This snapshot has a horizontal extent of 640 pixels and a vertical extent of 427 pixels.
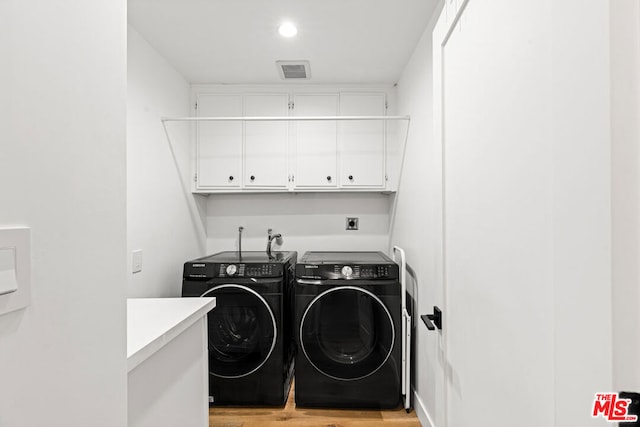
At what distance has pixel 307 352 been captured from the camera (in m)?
2.20

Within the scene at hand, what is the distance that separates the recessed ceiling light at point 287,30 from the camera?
1.99 metres

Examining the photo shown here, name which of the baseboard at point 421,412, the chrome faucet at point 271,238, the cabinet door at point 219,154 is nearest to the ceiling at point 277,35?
the cabinet door at point 219,154

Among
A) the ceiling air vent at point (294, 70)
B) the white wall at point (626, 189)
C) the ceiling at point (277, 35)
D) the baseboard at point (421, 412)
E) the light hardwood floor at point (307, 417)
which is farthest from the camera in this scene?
the ceiling air vent at point (294, 70)

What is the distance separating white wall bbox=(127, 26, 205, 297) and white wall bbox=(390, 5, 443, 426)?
5.64 feet

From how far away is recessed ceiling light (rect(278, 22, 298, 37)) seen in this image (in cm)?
199

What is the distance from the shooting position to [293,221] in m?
3.08

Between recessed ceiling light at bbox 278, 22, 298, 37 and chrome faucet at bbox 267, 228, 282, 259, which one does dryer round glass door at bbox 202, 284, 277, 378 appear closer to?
chrome faucet at bbox 267, 228, 282, 259

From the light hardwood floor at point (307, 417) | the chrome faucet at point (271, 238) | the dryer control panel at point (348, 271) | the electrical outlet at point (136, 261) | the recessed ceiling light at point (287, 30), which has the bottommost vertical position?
the light hardwood floor at point (307, 417)

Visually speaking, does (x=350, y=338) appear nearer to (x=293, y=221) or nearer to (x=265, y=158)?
(x=293, y=221)

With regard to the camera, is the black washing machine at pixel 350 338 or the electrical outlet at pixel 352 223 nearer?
the black washing machine at pixel 350 338

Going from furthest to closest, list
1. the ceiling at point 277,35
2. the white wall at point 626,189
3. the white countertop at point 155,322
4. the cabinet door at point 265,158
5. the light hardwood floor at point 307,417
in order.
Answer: the cabinet door at point 265,158 < the light hardwood floor at point 307,417 < the ceiling at point 277,35 < the white countertop at point 155,322 < the white wall at point 626,189

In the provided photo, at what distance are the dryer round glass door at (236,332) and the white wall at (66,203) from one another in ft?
5.11
